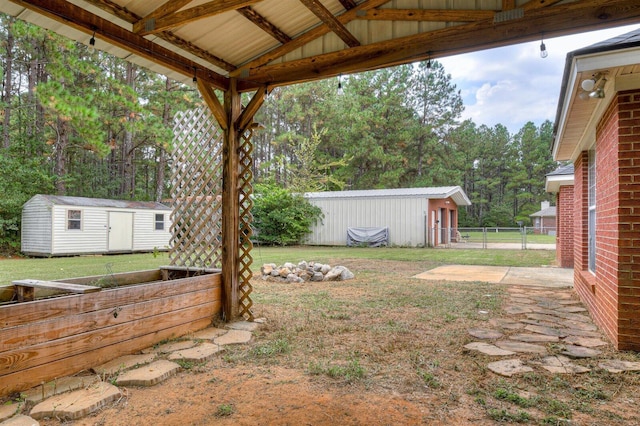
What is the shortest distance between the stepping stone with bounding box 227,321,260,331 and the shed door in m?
10.5

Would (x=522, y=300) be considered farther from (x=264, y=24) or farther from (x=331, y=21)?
(x=264, y=24)

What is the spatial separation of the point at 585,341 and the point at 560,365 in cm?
79

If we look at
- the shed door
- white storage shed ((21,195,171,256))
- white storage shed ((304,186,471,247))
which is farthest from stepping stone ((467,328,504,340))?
the shed door

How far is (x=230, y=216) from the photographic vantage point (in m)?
3.98

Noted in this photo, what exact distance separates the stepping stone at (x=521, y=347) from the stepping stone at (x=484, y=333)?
5.6 inches

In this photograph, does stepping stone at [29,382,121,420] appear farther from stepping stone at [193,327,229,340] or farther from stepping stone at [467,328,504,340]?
stepping stone at [467,328,504,340]

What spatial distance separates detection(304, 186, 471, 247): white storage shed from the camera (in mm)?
14977

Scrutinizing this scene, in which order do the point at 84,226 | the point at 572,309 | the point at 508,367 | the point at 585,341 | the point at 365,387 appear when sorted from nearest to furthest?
the point at 365,387
the point at 508,367
the point at 585,341
the point at 572,309
the point at 84,226

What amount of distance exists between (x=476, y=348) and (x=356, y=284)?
3.49 meters

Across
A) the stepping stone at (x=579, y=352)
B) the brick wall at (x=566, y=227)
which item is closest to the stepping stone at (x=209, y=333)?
the stepping stone at (x=579, y=352)

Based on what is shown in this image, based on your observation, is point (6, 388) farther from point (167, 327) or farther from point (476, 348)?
point (476, 348)

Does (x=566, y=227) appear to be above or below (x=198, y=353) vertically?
above

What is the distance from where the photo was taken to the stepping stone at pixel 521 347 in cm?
310

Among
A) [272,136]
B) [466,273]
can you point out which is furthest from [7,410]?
[272,136]
